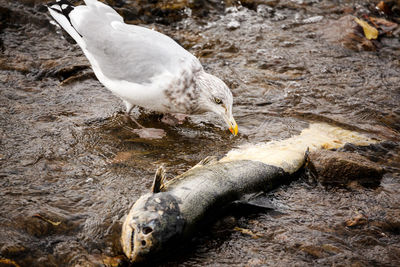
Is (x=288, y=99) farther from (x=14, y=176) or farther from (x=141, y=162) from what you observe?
(x=14, y=176)

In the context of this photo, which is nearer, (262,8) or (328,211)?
(328,211)

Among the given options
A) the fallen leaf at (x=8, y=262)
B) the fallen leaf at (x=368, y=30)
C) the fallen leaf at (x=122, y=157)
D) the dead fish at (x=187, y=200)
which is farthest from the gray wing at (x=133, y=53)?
the fallen leaf at (x=368, y=30)

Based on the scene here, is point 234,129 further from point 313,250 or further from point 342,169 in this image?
point 313,250

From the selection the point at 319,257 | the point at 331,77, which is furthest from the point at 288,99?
the point at 319,257

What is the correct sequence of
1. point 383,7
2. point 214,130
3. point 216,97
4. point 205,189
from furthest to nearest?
point 383,7 → point 214,130 → point 216,97 → point 205,189

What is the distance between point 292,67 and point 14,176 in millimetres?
4047

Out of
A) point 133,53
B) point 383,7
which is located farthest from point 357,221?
point 383,7

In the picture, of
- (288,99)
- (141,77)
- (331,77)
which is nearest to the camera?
(141,77)

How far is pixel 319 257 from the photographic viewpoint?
127 inches

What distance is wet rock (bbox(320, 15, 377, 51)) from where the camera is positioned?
6945mm

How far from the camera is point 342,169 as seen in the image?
3980 millimetres

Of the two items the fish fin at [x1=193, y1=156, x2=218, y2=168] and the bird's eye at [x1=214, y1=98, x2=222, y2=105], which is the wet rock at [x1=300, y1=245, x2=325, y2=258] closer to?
the fish fin at [x1=193, y1=156, x2=218, y2=168]

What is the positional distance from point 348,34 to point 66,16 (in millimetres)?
4316

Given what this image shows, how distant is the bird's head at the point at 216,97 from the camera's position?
460cm
